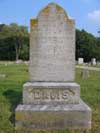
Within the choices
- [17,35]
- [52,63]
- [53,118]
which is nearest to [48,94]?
[53,118]

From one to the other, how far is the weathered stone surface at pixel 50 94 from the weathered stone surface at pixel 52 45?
381 mm

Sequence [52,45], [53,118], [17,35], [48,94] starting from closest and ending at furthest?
[53,118]
[48,94]
[52,45]
[17,35]

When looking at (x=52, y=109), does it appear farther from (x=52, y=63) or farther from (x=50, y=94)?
(x=52, y=63)

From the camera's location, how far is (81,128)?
6.89 m

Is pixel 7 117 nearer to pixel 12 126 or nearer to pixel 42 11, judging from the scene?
pixel 12 126

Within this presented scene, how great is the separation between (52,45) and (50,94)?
1.16 meters

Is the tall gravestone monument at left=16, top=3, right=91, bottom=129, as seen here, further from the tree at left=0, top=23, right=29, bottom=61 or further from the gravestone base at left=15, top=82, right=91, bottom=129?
the tree at left=0, top=23, right=29, bottom=61

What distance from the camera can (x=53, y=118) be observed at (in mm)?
6906

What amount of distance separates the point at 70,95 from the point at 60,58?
3.00 ft

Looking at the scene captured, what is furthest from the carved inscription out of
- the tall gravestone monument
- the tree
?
the tree

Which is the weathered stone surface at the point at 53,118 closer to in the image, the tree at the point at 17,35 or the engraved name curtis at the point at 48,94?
the engraved name curtis at the point at 48,94

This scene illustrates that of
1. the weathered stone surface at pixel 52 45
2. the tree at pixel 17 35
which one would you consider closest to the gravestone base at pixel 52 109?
the weathered stone surface at pixel 52 45

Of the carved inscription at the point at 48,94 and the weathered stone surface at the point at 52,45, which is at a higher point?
the weathered stone surface at the point at 52,45

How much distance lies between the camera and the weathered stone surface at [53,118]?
22.6 ft
